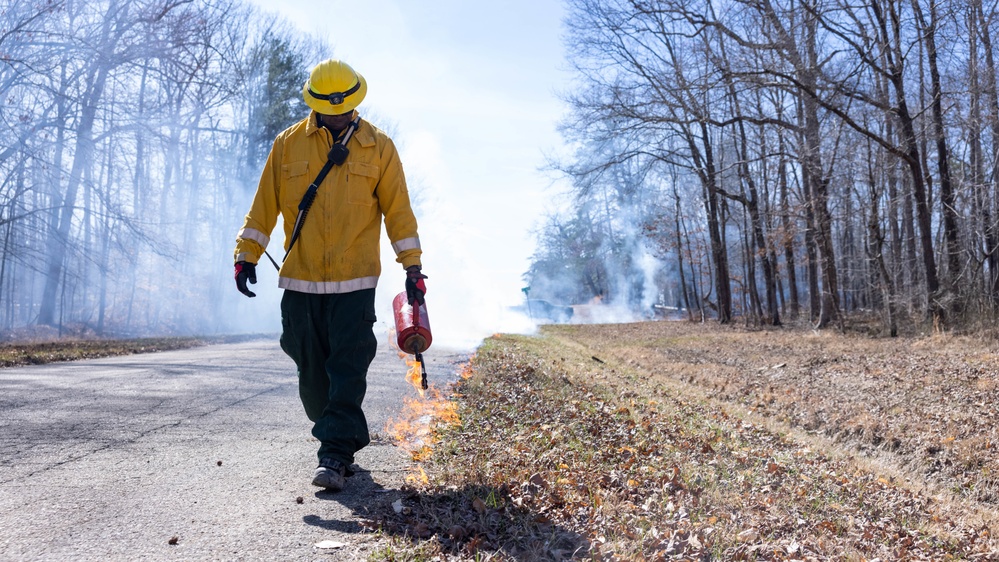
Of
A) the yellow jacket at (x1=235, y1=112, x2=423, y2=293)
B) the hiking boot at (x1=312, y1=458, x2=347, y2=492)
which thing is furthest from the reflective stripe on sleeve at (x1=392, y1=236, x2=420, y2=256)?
the hiking boot at (x1=312, y1=458, x2=347, y2=492)

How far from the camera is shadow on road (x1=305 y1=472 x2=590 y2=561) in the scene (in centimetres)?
321

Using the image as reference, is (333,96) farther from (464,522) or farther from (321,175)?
(464,522)

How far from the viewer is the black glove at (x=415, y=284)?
171 inches

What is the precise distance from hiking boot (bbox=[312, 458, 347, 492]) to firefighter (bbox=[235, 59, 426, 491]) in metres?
0.09

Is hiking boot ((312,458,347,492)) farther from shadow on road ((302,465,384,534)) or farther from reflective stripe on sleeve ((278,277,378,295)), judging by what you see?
reflective stripe on sleeve ((278,277,378,295))

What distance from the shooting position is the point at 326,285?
433cm

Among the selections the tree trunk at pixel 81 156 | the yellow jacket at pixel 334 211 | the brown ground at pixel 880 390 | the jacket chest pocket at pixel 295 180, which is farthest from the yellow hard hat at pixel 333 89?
the tree trunk at pixel 81 156

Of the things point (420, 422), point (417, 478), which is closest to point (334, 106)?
point (417, 478)

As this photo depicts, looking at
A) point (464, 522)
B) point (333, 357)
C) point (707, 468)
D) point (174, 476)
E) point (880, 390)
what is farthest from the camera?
point (880, 390)

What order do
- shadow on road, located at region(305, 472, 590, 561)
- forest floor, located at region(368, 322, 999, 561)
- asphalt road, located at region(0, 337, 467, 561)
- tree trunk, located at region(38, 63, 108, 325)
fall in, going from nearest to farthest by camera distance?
1. asphalt road, located at region(0, 337, 467, 561)
2. shadow on road, located at region(305, 472, 590, 561)
3. forest floor, located at region(368, 322, 999, 561)
4. tree trunk, located at region(38, 63, 108, 325)

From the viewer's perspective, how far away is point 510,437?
5621 mm

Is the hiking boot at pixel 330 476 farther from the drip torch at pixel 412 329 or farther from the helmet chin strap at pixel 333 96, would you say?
the helmet chin strap at pixel 333 96

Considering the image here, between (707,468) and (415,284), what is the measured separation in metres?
2.51

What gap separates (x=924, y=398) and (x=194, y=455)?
8863mm
